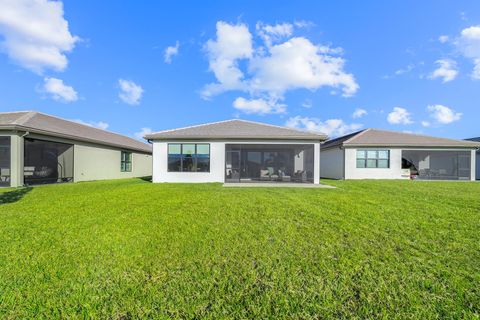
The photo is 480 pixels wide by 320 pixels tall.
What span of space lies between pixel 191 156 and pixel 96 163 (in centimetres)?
845

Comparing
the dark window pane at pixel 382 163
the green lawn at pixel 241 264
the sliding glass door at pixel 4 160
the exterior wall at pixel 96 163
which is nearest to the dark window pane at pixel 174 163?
the exterior wall at pixel 96 163

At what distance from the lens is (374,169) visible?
1723 centimetres

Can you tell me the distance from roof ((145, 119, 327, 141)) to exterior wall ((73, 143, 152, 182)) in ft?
19.4

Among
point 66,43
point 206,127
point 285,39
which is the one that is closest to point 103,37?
point 66,43

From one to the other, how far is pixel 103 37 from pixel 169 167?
943cm

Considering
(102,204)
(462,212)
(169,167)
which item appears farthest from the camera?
(169,167)

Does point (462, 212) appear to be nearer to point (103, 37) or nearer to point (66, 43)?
point (103, 37)

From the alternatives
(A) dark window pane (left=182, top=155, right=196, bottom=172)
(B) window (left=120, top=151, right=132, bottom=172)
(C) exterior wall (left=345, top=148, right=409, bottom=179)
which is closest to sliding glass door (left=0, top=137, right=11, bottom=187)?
(B) window (left=120, top=151, right=132, bottom=172)

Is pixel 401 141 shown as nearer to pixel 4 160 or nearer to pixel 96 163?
pixel 96 163

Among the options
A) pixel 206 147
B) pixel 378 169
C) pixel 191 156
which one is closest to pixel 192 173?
pixel 191 156

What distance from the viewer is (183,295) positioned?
9.70ft

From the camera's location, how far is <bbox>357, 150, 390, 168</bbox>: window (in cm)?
1730

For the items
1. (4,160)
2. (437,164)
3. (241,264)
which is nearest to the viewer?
(241,264)

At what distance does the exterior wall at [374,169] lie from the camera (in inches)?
675
